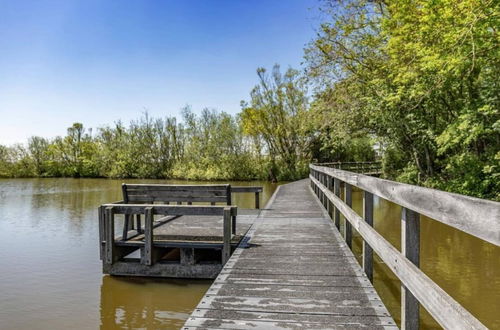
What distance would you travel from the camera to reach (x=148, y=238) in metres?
5.89

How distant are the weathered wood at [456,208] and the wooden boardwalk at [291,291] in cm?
103

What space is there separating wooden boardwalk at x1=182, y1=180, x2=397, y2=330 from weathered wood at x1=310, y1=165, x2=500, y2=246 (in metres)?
1.03

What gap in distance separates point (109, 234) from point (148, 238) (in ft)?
2.36

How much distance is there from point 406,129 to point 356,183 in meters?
12.3

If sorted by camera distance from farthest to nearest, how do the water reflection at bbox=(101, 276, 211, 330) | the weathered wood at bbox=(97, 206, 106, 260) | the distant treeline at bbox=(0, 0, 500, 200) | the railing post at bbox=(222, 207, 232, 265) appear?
the distant treeline at bbox=(0, 0, 500, 200) < the weathered wood at bbox=(97, 206, 106, 260) < the railing post at bbox=(222, 207, 232, 265) < the water reflection at bbox=(101, 276, 211, 330)

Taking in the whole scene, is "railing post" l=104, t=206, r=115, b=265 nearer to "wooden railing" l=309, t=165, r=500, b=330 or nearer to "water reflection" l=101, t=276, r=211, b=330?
"water reflection" l=101, t=276, r=211, b=330

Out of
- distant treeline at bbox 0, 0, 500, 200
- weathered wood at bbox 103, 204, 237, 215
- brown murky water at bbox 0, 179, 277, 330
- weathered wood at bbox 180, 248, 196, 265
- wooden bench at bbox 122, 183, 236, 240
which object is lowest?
brown murky water at bbox 0, 179, 277, 330

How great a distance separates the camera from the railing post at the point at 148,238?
5.78 meters

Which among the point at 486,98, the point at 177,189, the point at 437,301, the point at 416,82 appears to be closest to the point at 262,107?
the point at 416,82

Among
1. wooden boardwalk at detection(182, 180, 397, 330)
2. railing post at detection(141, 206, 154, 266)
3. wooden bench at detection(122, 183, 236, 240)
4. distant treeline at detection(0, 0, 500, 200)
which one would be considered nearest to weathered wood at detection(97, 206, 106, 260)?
wooden bench at detection(122, 183, 236, 240)

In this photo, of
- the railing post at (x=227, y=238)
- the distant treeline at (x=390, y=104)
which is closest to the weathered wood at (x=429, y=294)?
the railing post at (x=227, y=238)

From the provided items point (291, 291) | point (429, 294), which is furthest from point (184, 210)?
point (429, 294)

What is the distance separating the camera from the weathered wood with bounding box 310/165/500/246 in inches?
55.1

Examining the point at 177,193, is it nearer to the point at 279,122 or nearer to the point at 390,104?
the point at 390,104
